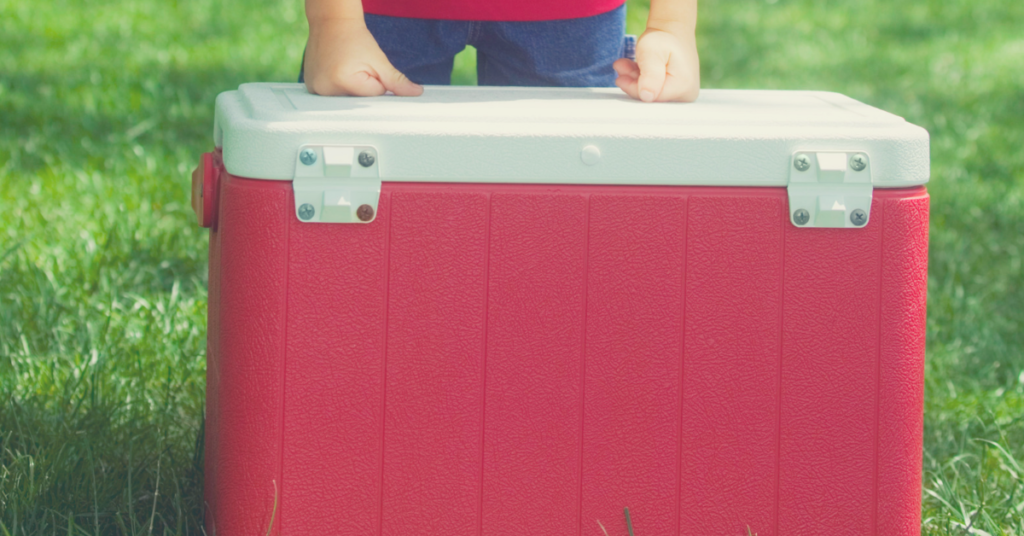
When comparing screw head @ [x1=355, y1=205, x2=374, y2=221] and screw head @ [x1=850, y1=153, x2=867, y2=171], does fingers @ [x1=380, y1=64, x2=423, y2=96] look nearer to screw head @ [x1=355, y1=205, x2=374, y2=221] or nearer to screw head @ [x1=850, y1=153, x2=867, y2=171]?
screw head @ [x1=355, y1=205, x2=374, y2=221]

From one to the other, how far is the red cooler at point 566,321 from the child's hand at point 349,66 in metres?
0.14

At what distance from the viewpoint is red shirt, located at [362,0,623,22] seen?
1599 mm

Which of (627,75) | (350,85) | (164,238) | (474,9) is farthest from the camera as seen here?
(164,238)

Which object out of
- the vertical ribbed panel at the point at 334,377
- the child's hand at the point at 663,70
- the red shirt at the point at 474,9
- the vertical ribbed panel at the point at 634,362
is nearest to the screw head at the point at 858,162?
the vertical ribbed panel at the point at 634,362

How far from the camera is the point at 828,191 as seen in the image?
1122 mm

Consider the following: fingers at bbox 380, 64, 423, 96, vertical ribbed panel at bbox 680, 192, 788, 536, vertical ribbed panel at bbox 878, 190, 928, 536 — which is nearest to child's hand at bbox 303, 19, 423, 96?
fingers at bbox 380, 64, 423, 96

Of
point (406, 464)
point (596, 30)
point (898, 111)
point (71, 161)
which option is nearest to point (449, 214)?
point (406, 464)

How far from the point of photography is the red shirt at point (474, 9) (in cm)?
160

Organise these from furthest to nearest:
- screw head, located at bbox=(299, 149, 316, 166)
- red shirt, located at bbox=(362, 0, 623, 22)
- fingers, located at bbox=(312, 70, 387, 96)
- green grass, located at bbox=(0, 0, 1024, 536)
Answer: red shirt, located at bbox=(362, 0, 623, 22), green grass, located at bbox=(0, 0, 1024, 536), fingers, located at bbox=(312, 70, 387, 96), screw head, located at bbox=(299, 149, 316, 166)

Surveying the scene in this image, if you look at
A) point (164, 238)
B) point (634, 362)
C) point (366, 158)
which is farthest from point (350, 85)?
point (164, 238)

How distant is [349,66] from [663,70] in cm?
36

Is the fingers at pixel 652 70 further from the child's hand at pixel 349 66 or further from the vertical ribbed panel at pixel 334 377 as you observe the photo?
the vertical ribbed panel at pixel 334 377

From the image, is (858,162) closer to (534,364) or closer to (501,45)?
(534,364)

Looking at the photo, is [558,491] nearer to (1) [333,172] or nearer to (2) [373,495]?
(2) [373,495]
